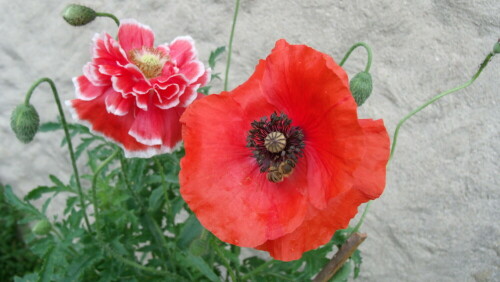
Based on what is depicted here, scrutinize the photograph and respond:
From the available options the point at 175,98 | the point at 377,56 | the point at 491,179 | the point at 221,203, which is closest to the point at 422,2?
the point at 377,56

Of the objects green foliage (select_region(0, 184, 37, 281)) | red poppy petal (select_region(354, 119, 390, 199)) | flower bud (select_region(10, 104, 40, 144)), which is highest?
red poppy petal (select_region(354, 119, 390, 199))

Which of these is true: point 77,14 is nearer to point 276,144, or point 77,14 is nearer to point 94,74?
point 94,74

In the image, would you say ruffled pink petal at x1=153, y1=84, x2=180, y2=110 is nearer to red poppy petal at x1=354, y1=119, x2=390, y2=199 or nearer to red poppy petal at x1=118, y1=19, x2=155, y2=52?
red poppy petal at x1=118, y1=19, x2=155, y2=52

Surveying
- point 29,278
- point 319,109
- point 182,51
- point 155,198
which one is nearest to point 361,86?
point 319,109

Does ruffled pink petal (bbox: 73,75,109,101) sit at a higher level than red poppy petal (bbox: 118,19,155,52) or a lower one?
lower

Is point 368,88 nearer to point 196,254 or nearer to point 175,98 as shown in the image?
point 175,98

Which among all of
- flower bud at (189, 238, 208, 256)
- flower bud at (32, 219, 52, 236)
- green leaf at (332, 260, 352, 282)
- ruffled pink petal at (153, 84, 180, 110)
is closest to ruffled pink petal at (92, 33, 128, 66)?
ruffled pink petal at (153, 84, 180, 110)

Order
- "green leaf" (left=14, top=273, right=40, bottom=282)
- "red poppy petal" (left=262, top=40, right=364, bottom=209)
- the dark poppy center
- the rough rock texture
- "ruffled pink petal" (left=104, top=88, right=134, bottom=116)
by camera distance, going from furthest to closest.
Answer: the rough rock texture
"green leaf" (left=14, top=273, right=40, bottom=282)
"ruffled pink petal" (left=104, top=88, right=134, bottom=116)
the dark poppy center
"red poppy petal" (left=262, top=40, right=364, bottom=209)
